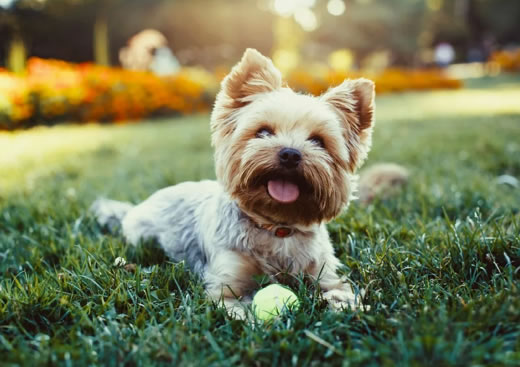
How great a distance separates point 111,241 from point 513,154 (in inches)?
224

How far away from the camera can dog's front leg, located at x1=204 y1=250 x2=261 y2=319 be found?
9.70 feet

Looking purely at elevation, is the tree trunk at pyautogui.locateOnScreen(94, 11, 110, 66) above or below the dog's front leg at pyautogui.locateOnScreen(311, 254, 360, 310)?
above

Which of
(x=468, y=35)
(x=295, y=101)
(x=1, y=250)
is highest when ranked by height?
(x=468, y=35)

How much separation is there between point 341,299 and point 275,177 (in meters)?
0.85

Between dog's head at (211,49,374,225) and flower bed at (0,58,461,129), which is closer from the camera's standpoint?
dog's head at (211,49,374,225)

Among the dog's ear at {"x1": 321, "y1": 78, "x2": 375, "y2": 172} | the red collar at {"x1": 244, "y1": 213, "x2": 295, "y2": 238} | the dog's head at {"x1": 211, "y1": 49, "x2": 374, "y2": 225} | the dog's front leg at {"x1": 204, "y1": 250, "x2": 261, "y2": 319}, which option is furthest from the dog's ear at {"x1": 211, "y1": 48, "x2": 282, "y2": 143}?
the dog's front leg at {"x1": 204, "y1": 250, "x2": 261, "y2": 319}

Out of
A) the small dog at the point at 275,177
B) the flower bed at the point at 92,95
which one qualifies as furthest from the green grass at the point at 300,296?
the flower bed at the point at 92,95

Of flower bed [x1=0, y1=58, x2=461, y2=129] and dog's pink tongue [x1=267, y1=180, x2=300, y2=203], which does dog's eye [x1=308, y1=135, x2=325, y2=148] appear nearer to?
dog's pink tongue [x1=267, y1=180, x2=300, y2=203]

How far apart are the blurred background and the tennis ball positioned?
1.73 metres

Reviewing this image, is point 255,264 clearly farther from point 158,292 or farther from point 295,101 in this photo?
point 295,101

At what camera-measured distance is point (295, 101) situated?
3189mm

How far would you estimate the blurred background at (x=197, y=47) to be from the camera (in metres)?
13.9

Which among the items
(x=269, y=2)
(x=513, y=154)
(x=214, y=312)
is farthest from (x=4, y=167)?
(x=269, y=2)

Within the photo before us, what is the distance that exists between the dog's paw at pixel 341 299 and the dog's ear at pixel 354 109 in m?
0.91
